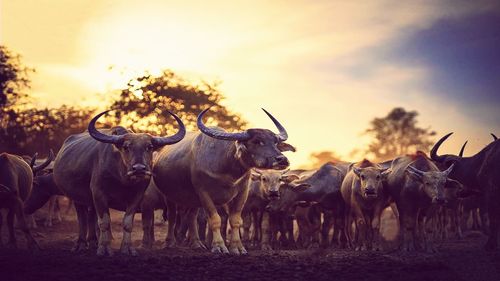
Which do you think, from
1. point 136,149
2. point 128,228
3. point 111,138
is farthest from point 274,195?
point 111,138

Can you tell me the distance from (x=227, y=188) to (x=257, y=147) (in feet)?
3.60

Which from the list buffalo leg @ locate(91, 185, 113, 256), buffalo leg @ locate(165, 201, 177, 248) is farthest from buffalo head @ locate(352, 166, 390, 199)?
buffalo leg @ locate(91, 185, 113, 256)

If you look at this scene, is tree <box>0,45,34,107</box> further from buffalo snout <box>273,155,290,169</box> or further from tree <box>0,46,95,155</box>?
buffalo snout <box>273,155,290,169</box>

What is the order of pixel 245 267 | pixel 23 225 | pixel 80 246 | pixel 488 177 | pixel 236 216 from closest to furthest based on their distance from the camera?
pixel 245 267
pixel 236 216
pixel 23 225
pixel 80 246
pixel 488 177

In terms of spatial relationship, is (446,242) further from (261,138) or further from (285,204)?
(261,138)

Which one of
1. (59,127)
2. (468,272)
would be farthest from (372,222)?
(59,127)

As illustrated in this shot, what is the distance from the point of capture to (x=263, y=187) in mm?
15969

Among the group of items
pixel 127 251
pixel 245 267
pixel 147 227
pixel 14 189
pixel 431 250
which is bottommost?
pixel 245 267

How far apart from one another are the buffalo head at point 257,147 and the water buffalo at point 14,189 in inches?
159

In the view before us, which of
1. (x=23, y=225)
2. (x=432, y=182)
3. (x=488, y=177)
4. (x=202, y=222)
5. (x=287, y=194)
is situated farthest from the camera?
(x=287, y=194)

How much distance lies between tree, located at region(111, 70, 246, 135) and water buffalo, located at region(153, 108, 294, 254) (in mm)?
20450

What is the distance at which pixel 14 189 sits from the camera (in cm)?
1303

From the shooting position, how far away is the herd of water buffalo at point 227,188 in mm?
11531

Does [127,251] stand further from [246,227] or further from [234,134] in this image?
[246,227]
